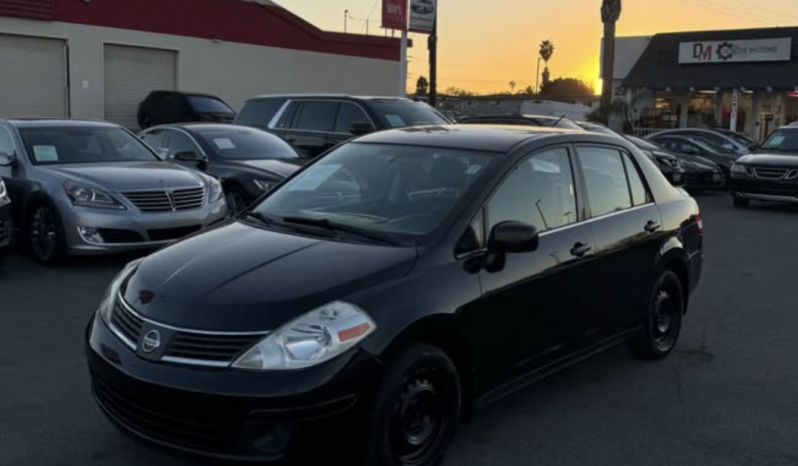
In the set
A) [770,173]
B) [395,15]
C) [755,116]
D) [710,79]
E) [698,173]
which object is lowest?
[698,173]

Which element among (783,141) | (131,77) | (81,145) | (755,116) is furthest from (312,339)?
(755,116)

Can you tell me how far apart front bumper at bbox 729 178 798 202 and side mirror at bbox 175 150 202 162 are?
1052 centimetres

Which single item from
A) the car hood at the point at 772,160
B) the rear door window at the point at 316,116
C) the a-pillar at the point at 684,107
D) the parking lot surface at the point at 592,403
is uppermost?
the a-pillar at the point at 684,107

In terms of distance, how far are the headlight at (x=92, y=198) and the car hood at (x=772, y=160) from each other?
1222 centimetres

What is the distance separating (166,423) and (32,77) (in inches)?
951

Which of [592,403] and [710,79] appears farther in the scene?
[710,79]

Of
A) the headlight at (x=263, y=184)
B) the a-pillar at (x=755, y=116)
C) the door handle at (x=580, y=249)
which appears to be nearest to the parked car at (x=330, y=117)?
the headlight at (x=263, y=184)

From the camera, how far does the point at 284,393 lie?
3.35 metres

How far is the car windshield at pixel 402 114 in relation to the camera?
13.1 metres

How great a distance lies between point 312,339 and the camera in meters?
3.47

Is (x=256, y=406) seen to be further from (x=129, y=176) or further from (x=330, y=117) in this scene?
(x=330, y=117)

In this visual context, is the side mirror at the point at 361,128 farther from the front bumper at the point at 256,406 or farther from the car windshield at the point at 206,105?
the car windshield at the point at 206,105

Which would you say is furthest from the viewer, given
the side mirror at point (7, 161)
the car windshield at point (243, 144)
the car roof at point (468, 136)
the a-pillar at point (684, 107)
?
the a-pillar at point (684, 107)

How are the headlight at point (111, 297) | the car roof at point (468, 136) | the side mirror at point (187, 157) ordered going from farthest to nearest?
the side mirror at point (187, 157) < the car roof at point (468, 136) < the headlight at point (111, 297)
